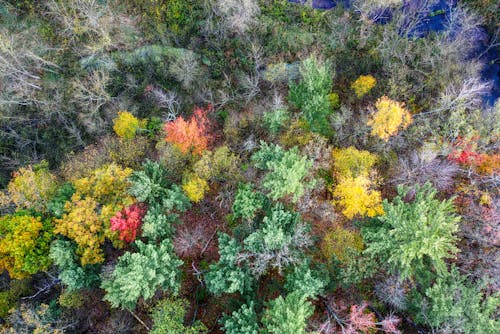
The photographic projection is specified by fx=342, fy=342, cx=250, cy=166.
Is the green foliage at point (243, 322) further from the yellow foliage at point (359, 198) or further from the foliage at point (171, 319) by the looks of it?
the yellow foliage at point (359, 198)

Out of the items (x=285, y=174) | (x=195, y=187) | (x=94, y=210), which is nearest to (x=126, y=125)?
(x=94, y=210)

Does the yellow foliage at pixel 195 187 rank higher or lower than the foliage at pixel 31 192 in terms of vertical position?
lower

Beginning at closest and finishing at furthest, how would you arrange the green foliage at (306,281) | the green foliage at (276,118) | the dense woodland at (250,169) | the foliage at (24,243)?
the green foliage at (306,281), the dense woodland at (250,169), the foliage at (24,243), the green foliage at (276,118)

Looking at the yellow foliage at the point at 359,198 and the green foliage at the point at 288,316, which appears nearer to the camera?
the green foliage at the point at 288,316

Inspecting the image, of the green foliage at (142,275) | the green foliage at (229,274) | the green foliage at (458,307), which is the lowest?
the green foliage at (458,307)

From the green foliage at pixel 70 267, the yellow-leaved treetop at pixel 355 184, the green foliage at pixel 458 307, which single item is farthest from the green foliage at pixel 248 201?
the green foliage at pixel 458 307

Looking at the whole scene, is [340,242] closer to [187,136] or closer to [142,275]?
[142,275]
